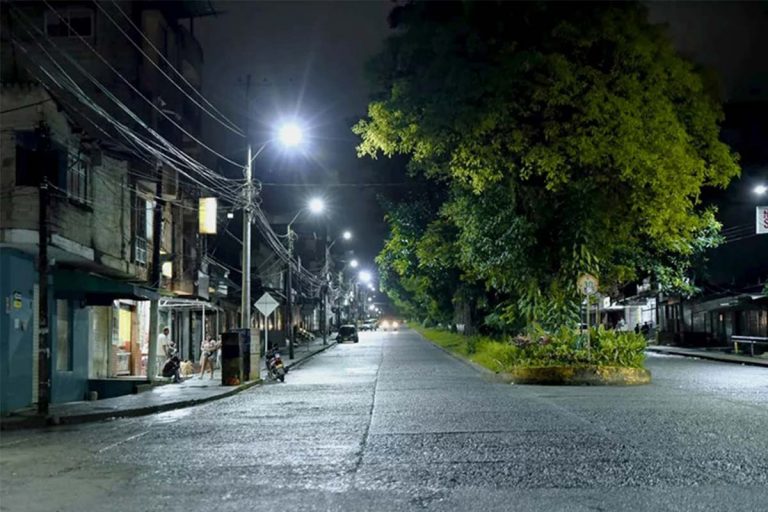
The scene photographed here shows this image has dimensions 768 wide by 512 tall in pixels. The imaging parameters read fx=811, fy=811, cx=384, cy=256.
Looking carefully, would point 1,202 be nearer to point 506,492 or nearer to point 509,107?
point 509,107

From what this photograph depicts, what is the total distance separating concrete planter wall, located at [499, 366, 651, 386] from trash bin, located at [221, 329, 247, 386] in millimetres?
8319

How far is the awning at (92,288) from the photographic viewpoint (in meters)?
19.9

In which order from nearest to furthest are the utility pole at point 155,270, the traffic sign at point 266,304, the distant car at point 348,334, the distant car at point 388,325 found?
1. the utility pole at point 155,270
2. the traffic sign at point 266,304
3. the distant car at point 348,334
4. the distant car at point 388,325

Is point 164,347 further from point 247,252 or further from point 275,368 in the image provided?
point 247,252

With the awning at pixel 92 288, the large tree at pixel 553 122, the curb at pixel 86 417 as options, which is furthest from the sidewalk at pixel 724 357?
the awning at pixel 92 288

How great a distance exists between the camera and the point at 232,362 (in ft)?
79.2

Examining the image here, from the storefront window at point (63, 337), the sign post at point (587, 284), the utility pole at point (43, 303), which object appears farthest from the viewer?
the sign post at point (587, 284)

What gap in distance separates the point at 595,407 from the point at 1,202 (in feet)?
42.6

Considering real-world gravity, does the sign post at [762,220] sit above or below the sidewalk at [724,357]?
above

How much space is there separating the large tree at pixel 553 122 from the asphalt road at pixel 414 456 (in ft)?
19.9

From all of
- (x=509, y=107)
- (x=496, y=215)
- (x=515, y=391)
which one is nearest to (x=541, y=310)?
(x=496, y=215)

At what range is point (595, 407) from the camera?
51.0 ft

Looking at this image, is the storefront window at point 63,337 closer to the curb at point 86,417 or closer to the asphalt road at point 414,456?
the curb at point 86,417

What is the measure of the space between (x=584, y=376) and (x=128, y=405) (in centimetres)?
1172
